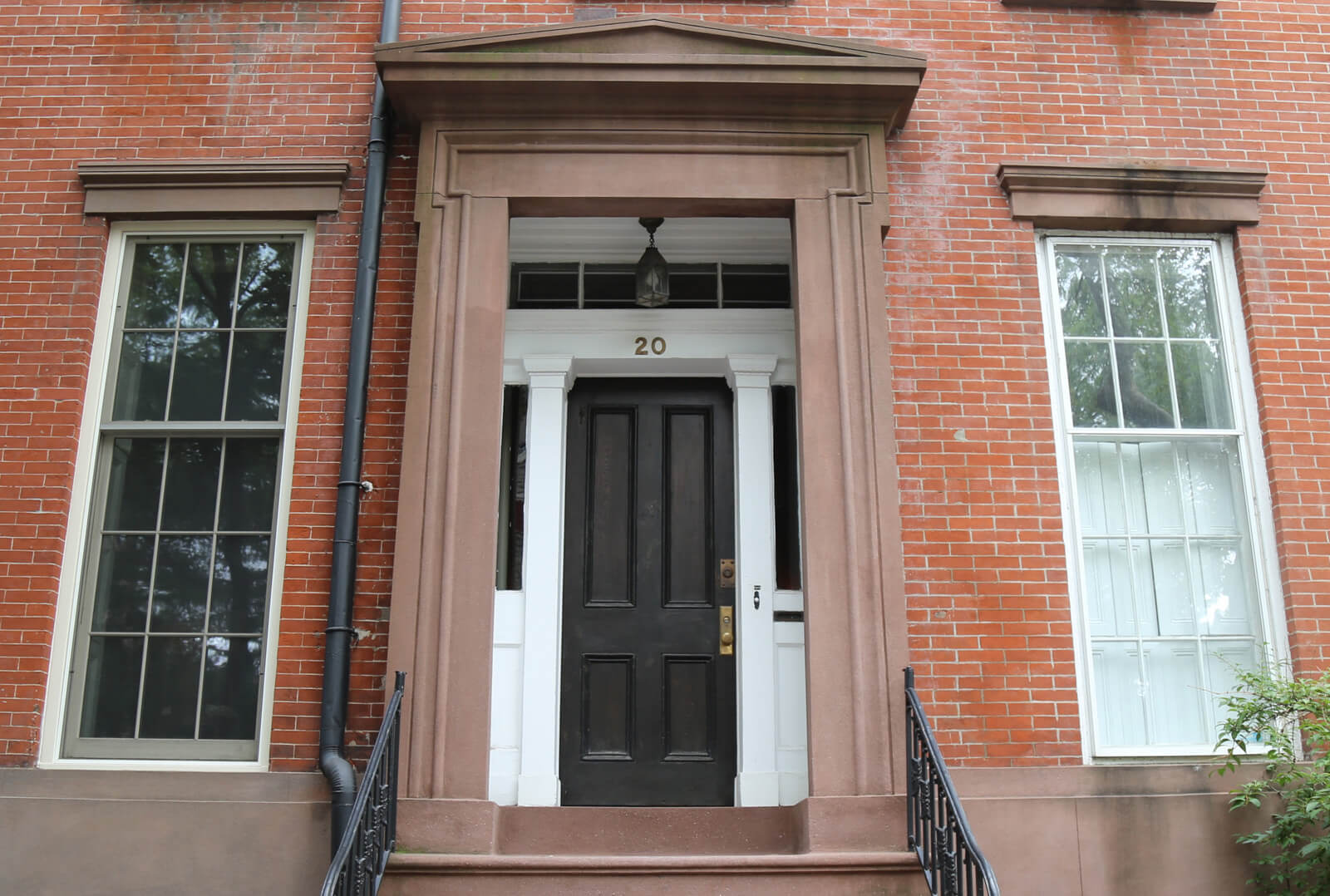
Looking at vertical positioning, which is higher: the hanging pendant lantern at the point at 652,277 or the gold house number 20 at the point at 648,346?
the hanging pendant lantern at the point at 652,277

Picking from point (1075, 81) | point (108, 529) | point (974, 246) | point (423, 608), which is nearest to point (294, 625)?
point (423, 608)

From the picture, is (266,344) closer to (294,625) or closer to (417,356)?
(417,356)

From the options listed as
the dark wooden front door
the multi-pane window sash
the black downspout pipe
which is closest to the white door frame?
the dark wooden front door

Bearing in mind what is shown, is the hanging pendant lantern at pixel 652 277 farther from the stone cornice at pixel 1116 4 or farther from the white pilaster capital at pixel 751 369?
the stone cornice at pixel 1116 4

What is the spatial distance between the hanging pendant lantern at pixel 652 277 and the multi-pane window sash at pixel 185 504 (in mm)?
1925

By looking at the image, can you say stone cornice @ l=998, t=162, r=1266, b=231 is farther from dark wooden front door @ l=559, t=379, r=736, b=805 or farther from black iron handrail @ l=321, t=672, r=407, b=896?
black iron handrail @ l=321, t=672, r=407, b=896

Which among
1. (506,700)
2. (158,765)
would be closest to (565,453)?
(506,700)

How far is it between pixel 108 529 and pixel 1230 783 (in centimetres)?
575

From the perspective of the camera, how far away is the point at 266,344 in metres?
6.34

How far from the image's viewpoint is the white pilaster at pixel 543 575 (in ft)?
20.0

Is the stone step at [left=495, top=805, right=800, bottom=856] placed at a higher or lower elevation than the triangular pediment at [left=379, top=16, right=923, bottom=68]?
lower

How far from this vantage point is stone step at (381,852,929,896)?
4988 mm

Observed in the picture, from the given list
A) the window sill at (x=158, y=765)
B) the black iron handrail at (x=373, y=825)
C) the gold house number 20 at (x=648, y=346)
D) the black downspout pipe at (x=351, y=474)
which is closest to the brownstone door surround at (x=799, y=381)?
the black iron handrail at (x=373, y=825)

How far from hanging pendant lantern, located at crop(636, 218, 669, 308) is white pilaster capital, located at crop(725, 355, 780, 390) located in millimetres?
523
